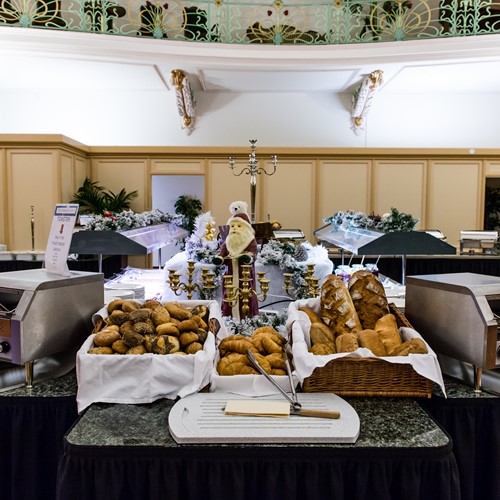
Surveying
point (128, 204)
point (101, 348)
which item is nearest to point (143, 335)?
point (101, 348)

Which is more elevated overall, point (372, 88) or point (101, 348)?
point (372, 88)

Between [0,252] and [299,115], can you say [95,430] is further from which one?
[299,115]

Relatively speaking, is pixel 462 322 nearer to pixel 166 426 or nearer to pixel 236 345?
pixel 236 345

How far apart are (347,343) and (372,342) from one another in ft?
0.33

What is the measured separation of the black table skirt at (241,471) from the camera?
1.04m

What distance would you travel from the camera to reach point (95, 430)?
111 centimetres

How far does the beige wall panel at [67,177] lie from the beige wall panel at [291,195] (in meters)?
2.99

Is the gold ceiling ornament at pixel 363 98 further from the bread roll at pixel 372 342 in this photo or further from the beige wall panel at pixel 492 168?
the bread roll at pixel 372 342

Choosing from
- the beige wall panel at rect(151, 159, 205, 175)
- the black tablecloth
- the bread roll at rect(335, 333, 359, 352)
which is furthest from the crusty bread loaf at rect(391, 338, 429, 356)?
the beige wall panel at rect(151, 159, 205, 175)

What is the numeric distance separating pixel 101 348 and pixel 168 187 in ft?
21.0

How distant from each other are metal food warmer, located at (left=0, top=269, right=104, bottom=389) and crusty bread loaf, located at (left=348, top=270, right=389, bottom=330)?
1040mm

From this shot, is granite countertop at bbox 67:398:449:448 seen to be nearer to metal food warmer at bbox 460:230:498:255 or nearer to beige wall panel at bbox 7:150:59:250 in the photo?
metal food warmer at bbox 460:230:498:255

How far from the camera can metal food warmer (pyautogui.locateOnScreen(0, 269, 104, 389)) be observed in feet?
4.58

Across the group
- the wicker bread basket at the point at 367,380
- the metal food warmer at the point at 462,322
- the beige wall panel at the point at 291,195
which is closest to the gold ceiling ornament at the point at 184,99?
the beige wall panel at the point at 291,195
